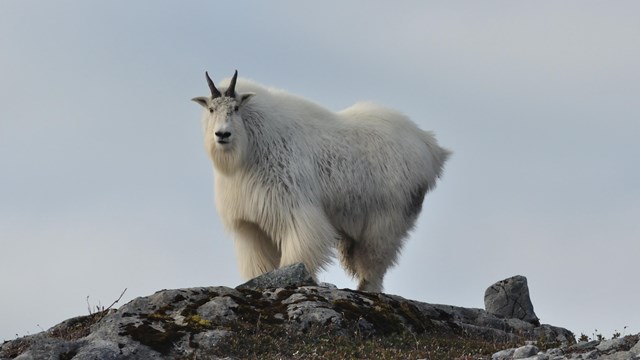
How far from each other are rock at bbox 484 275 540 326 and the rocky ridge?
1.24m

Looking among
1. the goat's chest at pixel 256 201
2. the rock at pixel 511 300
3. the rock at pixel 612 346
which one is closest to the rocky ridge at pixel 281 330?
the rock at pixel 612 346

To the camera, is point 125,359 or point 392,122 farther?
point 392,122

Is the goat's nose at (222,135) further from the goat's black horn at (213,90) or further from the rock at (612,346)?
the rock at (612,346)

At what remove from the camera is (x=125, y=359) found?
11.0m

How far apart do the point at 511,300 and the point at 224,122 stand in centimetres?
518

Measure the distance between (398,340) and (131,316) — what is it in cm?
313

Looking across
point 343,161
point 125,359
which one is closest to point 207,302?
point 125,359

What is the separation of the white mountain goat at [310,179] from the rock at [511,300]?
2648 mm

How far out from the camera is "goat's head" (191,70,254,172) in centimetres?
1638

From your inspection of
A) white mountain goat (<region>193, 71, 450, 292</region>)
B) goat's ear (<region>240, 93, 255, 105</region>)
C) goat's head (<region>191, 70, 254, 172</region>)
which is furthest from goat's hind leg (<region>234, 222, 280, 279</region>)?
goat's ear (<region>240, 93, 255, 105</region>)

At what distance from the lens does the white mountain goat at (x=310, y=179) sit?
16.6 m

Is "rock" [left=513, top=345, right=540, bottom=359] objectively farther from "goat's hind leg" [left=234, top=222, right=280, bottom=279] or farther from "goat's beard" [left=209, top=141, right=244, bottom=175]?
"goat's hind leg" [left=234, top=222, right=280, bottom=279]

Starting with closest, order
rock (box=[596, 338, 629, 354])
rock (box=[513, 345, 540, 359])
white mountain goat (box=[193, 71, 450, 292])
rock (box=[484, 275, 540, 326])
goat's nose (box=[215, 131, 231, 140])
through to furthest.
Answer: rock (box=[596, 338, 629, 354])
rock (box=[513, 345, 540, 359])
rock (box=[484, 275, 540, 326])
goat's nose (box=[215, 131, 231, 140])
white mountain goat (box=[193, 71, 450, 292])

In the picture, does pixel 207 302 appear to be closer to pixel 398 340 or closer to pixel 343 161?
pixel 398 340
